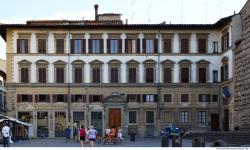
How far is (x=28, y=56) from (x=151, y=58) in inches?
430

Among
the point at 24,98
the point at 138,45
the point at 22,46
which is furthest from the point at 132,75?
the point at 22,46

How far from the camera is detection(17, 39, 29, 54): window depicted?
5315 cm

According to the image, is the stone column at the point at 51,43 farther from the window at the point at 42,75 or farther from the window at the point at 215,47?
the window at the point at 215,47

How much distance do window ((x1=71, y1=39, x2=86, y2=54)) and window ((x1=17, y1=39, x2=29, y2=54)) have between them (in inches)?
160

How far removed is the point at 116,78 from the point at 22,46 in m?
8.86

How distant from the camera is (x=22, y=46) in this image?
175 feet

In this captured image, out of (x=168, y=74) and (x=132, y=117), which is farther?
(x=168, y=74)

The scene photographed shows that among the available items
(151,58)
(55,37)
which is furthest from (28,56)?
(151,58)

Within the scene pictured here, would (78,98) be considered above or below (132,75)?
below

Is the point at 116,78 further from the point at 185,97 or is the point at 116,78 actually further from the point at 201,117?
the point at 201,117

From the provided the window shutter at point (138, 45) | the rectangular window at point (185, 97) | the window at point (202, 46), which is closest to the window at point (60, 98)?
the window shutter at point (138, 45)

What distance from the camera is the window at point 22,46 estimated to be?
53153 millimetres

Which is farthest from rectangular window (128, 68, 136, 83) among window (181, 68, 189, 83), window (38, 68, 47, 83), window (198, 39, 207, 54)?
window (38, 68, 47, 83)

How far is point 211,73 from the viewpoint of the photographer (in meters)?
53.1
